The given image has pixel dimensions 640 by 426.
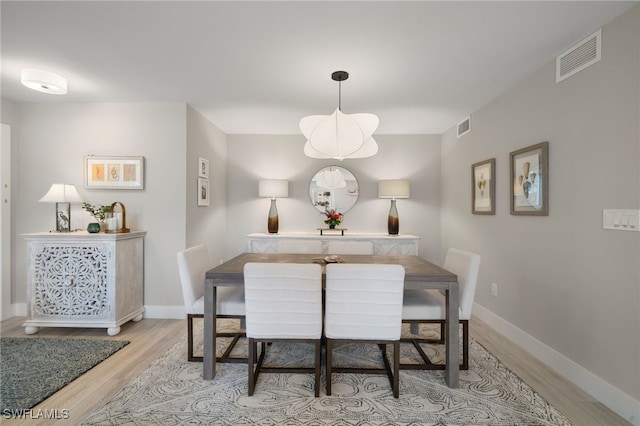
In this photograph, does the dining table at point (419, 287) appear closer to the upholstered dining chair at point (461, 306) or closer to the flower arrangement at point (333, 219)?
the upholstered dining chair at point (461, 306)

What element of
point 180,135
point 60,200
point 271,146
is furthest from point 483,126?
point 60,200

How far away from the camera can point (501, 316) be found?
9.62 feet

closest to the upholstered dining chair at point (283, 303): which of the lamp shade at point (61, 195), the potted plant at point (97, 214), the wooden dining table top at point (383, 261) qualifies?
the wooden dining table top at point (383, 261)

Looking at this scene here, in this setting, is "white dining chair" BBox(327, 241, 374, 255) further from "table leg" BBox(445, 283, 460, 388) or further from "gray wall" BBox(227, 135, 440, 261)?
"gray wall" BBox(227, 135, 440, 261)

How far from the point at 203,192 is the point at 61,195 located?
1.35 metres

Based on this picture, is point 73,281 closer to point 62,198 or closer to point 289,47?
point 62,198

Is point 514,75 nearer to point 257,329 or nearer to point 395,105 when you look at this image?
point 395,105

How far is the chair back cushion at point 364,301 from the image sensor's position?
178 centimetres

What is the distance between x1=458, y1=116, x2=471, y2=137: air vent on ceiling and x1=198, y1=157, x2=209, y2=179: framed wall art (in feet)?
10.8

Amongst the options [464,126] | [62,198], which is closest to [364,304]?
[464,126]

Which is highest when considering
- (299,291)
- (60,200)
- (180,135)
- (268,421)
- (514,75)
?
(514,75)

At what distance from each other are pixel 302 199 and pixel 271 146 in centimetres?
94

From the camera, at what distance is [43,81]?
236 cm

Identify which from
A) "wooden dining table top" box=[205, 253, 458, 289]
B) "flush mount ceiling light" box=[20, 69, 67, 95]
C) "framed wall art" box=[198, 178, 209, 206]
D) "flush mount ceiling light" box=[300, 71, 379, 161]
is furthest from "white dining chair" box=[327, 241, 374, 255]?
"flush mount ceiling light" box=[20, 69, 67, 95]
